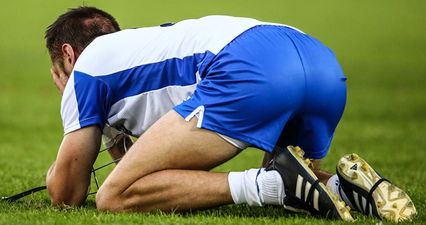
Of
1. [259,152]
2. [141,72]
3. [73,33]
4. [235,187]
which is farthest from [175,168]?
[259,152]

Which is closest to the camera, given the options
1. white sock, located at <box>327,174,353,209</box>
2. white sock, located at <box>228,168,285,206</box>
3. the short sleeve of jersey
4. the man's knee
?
white sock, located at <box>228,168,285,206</box>

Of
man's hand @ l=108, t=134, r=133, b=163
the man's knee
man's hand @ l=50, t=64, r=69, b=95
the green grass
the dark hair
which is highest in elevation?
the dark hair

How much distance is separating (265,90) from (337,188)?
1011 millimetres

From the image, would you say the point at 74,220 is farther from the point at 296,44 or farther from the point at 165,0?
the point at 165,0

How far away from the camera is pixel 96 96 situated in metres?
7.02

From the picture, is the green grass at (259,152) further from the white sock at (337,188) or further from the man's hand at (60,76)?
the man's hand at (60,76)

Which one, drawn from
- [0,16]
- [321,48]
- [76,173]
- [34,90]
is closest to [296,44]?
[321,48]

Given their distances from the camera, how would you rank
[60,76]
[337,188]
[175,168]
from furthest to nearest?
[60,76] < [337,188] < [175,168]

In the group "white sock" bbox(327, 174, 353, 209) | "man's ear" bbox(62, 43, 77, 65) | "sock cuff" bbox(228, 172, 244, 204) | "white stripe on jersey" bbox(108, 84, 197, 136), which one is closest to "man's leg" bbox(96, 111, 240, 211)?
"sock cuff" bbox(228, 172, 244, 204)

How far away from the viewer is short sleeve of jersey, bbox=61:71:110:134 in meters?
6.99

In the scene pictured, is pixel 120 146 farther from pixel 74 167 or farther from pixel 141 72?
pixel 141 72

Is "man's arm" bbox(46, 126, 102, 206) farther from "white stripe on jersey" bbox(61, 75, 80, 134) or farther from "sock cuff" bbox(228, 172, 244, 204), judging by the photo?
"sock cuff" bbox(228, 172, 244, 204)

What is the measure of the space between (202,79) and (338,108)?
852mm

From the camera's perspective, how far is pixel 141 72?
7.06m
